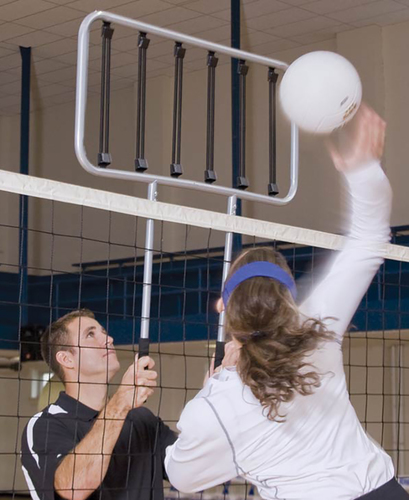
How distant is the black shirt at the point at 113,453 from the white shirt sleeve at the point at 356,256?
1.37m

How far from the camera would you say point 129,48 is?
14383 millimetres

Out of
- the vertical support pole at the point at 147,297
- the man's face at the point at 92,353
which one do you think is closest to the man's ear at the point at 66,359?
the man's face at the point at 92,353

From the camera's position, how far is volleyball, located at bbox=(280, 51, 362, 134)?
11.4 feet

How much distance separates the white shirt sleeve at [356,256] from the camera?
2479mm

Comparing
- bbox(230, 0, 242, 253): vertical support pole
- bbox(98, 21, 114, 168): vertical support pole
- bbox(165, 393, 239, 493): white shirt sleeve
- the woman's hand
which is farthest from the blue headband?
bbox(230, 0, 242, 253): vertical support pole

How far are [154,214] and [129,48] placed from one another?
1104 centimetres

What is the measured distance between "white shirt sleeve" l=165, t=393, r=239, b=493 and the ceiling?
1093 centimetres

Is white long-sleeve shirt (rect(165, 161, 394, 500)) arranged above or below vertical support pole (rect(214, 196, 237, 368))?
below

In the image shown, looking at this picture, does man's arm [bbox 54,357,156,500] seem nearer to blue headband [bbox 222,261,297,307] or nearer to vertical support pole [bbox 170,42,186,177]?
vertical support pole [bbox 170,42,186,177]

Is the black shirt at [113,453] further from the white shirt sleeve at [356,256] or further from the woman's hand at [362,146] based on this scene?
the woman's hand at [362,146]

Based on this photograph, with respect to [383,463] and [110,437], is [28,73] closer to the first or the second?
[110,437]

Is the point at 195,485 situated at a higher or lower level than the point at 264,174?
lower

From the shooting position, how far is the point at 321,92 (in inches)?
138

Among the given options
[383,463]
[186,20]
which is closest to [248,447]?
[383,463]
